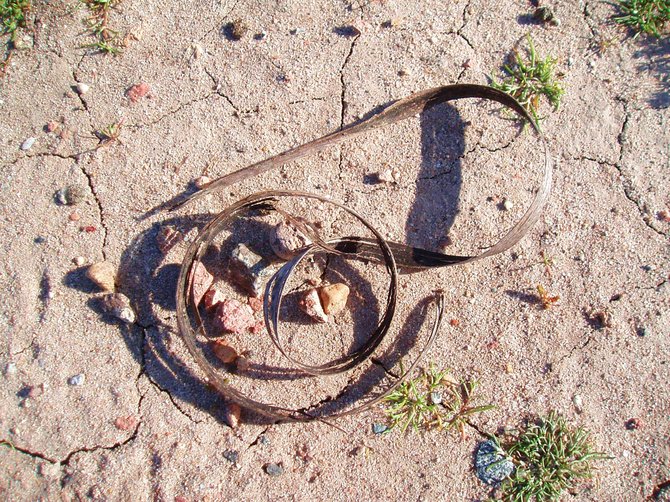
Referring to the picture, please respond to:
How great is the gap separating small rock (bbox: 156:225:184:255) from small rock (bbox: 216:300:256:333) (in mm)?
397

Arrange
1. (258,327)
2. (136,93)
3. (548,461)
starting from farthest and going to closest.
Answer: (136,93) < (258,327) < (548,461)

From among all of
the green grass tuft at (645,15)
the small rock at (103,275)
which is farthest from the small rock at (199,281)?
the green grass tuft at (645,15)

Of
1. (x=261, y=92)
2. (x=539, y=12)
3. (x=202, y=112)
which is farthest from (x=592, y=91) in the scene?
(x=202, y=112)

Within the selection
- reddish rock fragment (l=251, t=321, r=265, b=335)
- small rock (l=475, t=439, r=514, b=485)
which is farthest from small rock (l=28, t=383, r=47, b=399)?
small rock (l=475, t=439, r=514, b=485)

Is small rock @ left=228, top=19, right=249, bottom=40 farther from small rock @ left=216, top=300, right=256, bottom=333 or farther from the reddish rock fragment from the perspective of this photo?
the reddish rock fragment

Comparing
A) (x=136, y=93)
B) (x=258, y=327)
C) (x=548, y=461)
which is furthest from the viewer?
(x=136, y=93)

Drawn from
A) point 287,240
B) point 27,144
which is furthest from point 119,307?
point 27,144

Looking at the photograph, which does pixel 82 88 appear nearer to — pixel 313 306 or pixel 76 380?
pixel 76 380

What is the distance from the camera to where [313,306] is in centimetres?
250

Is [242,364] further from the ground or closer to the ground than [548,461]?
further from the ground

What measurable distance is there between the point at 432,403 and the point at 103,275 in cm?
173

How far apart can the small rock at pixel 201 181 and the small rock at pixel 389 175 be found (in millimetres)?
870

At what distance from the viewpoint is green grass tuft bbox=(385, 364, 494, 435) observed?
251 centimetres

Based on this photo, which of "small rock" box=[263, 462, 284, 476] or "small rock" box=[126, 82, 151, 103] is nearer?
"small rock" box=[263, 462, 284, 476]
